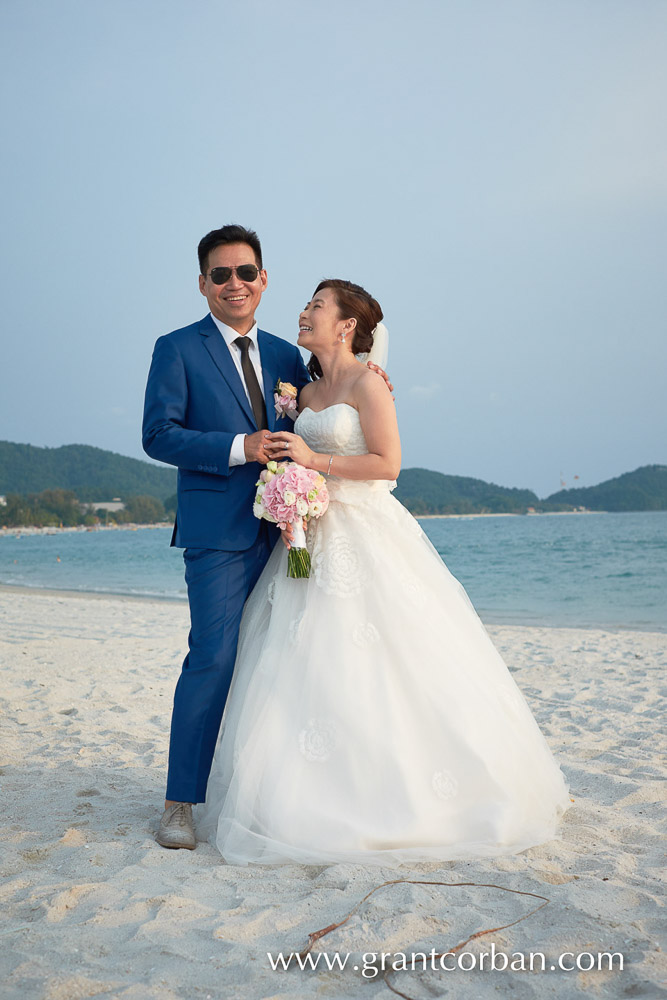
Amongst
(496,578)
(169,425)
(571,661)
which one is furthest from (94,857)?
(496,578)

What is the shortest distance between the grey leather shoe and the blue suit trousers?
0.04 metres

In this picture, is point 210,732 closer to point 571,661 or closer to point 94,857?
point 94,857

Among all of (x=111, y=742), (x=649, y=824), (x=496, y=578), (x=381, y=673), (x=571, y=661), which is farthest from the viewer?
(x=496, y=578)

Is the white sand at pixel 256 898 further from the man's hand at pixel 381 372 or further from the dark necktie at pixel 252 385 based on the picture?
the man's hand at pixel 381 372

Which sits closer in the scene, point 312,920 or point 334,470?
point 312,920

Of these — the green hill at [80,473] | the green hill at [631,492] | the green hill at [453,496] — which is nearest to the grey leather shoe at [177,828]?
the green hill at [453,496]

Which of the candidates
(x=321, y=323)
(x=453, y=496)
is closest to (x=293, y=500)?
(x=321, y=323)

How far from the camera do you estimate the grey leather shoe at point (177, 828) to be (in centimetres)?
299

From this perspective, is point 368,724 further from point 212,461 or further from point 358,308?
point 358,308

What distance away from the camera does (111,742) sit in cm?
489

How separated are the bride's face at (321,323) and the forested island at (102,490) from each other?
71.1m

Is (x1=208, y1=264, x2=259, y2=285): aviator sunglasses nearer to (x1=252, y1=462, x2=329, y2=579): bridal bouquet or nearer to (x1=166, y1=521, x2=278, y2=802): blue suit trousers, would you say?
(x1=252, y1=462, x2=329, y2=579): bridal bouquet

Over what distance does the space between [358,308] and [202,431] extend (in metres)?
1.01

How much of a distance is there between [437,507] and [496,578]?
45226 mm
